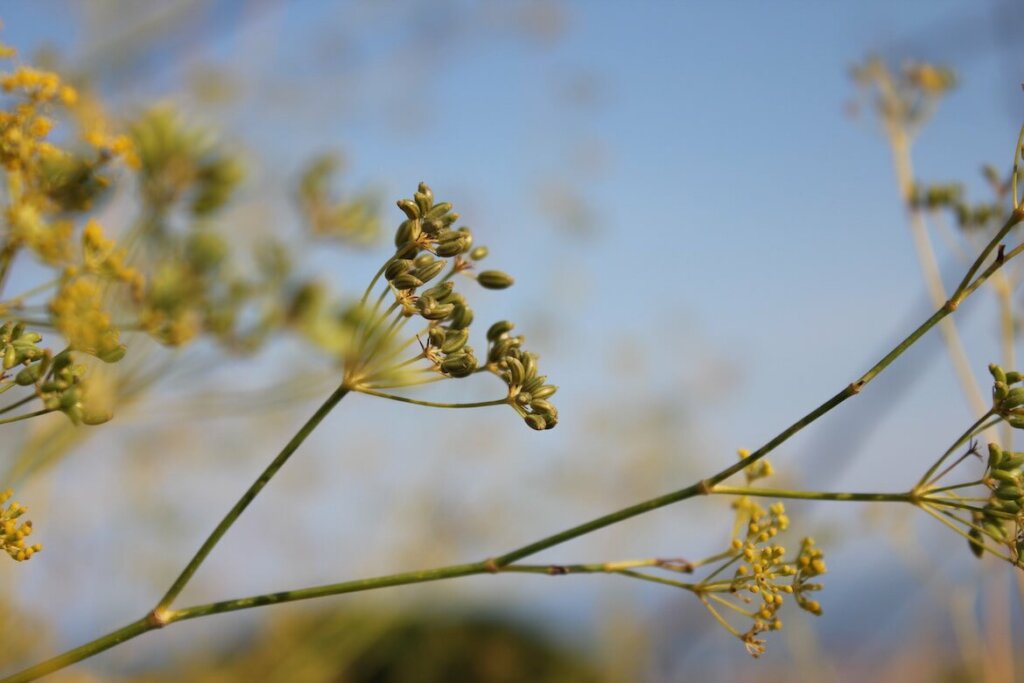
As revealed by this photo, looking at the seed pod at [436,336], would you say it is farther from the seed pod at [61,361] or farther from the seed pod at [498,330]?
the seed pod at [61,361]

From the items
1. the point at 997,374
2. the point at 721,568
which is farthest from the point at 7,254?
the point at 997,374

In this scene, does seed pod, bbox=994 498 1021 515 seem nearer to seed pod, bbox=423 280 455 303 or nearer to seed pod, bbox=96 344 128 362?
seed pod, bbox=423 280 455 303

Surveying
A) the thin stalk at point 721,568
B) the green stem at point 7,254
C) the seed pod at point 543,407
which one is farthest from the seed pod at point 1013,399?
the green stem at point 7,254

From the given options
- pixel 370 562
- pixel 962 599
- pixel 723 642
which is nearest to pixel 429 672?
pixel 370 562

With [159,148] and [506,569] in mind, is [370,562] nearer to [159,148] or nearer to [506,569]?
[159,148]

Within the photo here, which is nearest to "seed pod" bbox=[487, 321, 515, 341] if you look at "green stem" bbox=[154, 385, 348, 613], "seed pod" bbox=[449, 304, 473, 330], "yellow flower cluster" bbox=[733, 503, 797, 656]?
"seed pod" bbox=[449, 304, 473, 330]

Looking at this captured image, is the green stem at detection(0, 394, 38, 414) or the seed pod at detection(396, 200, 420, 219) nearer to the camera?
the green stem at detection(0, 394, 38, 414)
